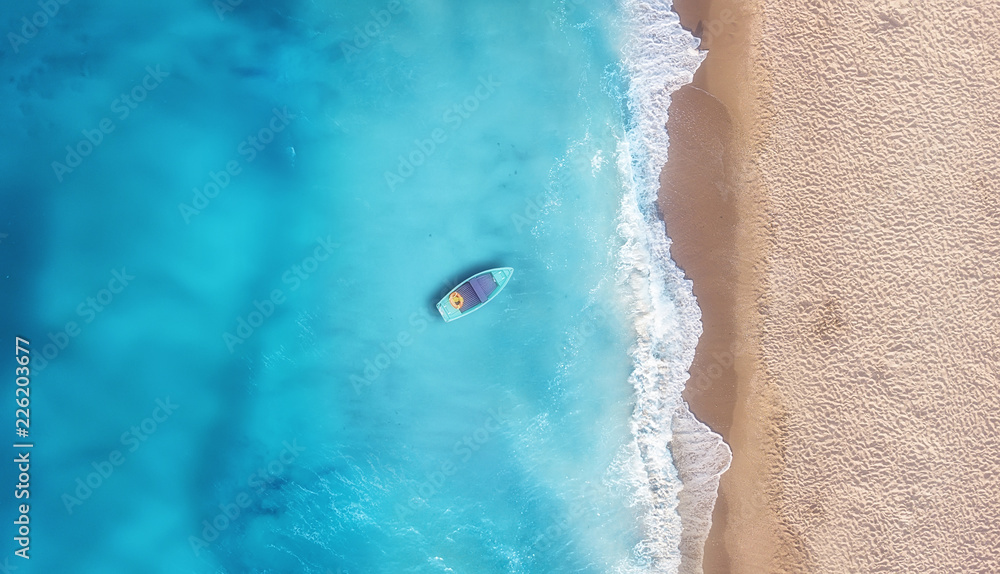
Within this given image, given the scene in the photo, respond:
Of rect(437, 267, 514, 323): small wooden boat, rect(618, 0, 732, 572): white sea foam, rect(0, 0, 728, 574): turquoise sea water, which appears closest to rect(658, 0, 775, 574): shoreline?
rect(618, 0, 732, 572): white sea foam

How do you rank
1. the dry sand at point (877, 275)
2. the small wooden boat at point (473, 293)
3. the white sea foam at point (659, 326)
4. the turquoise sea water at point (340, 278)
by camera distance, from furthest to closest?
the turquoise sea water at point (340, 278) < the white sea foam at point (659, 326) < the small wooden boat at point (473, 293) < the dry sand at point (877, 275)

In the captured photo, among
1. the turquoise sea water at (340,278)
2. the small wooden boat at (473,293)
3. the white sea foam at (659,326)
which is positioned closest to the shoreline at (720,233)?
the white sea foam at (659,326)

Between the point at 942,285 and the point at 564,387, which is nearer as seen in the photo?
the point at 942,285

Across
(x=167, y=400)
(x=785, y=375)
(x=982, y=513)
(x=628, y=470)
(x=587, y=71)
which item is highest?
(x=587, y=71)

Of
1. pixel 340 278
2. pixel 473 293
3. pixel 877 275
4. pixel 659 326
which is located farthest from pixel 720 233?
pixel 340 278

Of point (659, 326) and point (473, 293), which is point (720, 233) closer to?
point (659, 326)

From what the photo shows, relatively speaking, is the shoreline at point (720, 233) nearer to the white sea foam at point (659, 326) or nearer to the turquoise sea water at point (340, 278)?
the white sea foam at point (659, 326)

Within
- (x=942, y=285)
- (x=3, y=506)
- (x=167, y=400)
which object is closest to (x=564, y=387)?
(x=942, y=285)

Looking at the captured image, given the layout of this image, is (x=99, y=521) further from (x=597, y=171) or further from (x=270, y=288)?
(x=597, y=171)
